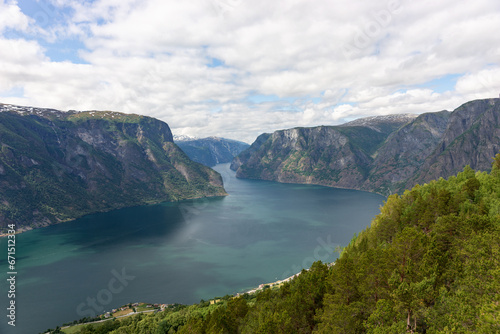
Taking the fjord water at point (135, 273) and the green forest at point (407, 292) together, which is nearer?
the green forest at point (407, 292)

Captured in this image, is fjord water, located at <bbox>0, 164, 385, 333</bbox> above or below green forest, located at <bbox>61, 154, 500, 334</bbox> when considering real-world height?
below

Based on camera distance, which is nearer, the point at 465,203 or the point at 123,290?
the point at 465,203

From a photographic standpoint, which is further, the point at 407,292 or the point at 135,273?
the point at 135,273

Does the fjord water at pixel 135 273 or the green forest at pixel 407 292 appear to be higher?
the green forest at pixel 407 292

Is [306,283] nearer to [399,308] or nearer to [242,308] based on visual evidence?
[242,308]

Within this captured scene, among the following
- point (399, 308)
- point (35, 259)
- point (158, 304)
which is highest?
point (399, 308)

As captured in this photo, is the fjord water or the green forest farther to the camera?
the fjord water

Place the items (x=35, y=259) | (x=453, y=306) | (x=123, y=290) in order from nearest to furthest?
(x=453, y=306) → (x=123, y=290) → (x=35, y=259)

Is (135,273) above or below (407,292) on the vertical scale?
below

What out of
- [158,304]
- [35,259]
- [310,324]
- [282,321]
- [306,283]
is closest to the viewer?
[282,321]

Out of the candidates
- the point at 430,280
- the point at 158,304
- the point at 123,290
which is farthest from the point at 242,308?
the point at 123,290

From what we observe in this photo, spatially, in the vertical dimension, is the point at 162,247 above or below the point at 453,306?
below
